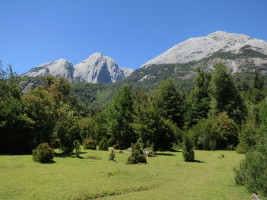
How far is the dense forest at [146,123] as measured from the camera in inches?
1050

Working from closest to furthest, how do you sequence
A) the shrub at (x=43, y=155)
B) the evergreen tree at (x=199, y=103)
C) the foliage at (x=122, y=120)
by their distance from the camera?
the shrub at (x=43, y=155)
the foliage at (x=122, y=120)
the evergreen tree at (x=199, y=103)

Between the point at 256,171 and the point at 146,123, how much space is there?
22.3 metres

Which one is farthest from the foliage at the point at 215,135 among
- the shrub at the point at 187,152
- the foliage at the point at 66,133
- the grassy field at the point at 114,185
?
the grassy field at the point at 114,185

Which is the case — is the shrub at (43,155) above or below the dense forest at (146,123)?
below

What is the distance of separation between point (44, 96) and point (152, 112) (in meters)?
16.4

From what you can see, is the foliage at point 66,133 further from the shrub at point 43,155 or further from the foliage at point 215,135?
the foliage at point 215,135

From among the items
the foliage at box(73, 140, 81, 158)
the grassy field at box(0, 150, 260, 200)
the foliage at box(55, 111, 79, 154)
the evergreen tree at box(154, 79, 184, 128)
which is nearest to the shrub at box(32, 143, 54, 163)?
the grassy field at box(0, 150, 260, 200)

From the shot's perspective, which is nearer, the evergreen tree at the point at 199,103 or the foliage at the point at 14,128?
the foliage at the point at 14,128

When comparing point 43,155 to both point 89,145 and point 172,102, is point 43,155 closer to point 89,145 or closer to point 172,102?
point 89,145

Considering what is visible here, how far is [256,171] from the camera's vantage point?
13125mm

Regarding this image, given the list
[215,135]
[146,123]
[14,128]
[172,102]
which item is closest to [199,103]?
[172,102]

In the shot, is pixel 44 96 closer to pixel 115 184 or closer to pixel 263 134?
pixel 115 184

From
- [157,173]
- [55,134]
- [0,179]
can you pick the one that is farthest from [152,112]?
[0,179]

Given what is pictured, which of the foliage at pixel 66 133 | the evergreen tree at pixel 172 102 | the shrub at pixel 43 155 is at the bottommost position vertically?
the shrub at pixel 43 155
